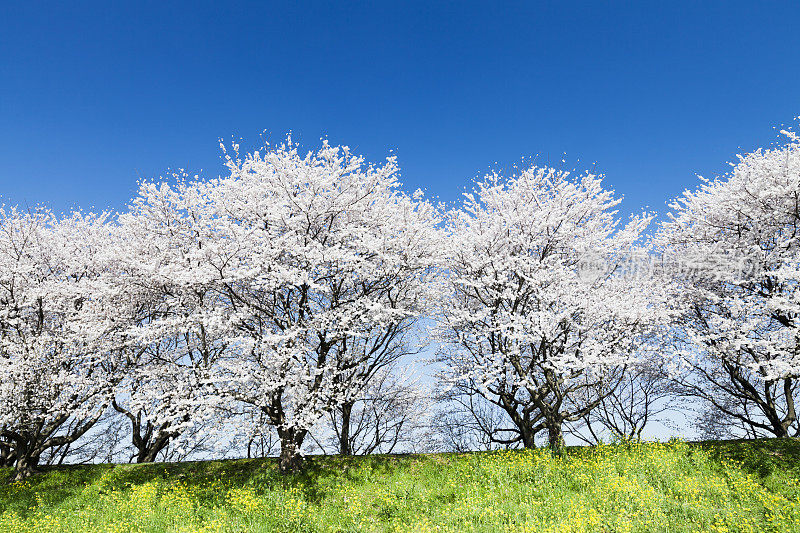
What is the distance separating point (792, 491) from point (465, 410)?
1665cm

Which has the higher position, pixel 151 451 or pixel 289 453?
pixel 151 451

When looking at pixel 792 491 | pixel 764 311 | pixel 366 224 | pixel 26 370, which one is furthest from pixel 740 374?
pixel 26 370

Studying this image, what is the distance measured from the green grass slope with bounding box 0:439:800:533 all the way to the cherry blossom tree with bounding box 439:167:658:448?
9.75ft

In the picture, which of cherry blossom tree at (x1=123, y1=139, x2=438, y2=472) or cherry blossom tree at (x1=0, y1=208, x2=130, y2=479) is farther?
cherry blossom tree at (x1=0, y1=208, x2=130, y2=479)

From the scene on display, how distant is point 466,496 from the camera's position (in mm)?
11008

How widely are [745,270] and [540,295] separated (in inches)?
357

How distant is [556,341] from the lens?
17000 mm

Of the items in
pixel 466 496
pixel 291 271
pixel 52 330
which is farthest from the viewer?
A: pixel 52 330

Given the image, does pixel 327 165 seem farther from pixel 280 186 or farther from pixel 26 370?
pixel 26 370

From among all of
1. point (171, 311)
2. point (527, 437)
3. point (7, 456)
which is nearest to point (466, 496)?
point (527, 437)

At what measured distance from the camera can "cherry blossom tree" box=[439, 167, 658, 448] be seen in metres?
A: 16.0

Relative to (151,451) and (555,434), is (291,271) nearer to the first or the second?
(555,434)

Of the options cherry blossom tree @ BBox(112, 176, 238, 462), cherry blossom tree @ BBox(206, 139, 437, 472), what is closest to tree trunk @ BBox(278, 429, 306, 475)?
cherry blossom tree @ BBox(206, 139, 437, 472)

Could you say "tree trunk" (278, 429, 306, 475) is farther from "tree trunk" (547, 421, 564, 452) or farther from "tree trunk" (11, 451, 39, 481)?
"tree trunk" (11, 451, 39, 481)
